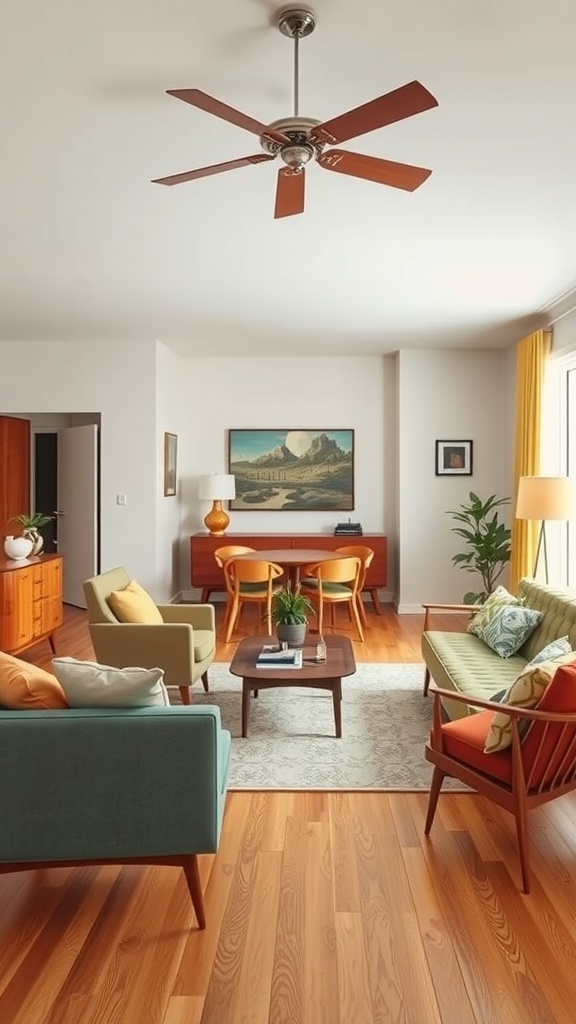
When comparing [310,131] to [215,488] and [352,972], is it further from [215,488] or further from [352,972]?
[215,488]

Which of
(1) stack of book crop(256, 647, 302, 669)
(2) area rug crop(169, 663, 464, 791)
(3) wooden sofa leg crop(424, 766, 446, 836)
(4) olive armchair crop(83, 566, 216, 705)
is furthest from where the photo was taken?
(4) olive armchair crop(83, 566, 216, 705)

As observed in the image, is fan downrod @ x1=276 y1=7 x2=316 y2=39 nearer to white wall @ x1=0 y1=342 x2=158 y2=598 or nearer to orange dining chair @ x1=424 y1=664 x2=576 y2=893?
orange dining chair @ x1=424 y1=664 x2=576 y2=893

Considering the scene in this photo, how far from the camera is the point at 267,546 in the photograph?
7.69 meters

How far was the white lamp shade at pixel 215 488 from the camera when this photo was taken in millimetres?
7609

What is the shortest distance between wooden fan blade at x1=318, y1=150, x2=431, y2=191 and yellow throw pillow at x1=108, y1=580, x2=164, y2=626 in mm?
2692

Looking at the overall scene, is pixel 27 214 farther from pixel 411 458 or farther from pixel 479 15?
pixel 411 458

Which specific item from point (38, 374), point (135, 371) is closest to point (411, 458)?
point (135, 371)

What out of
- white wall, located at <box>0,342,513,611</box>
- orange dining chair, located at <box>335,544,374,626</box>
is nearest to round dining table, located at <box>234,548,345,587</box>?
orange dining chair, located at <box>335,544,374,626</box>

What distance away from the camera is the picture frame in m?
7.56

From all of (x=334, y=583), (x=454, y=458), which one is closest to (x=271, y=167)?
(x=334, y=583)

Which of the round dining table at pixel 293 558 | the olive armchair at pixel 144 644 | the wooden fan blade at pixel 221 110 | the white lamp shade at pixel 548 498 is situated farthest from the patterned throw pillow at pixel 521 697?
the round dining table at pixel 293 558

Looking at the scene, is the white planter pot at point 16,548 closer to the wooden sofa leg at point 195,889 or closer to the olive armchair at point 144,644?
the olive armchair at point 144,644

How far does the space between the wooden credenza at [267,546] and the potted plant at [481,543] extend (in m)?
0.81

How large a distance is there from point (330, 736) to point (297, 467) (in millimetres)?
4623
